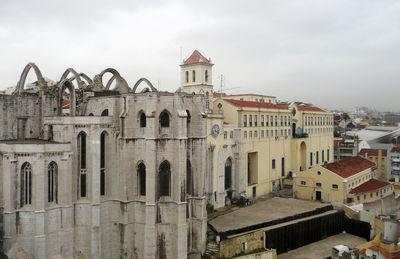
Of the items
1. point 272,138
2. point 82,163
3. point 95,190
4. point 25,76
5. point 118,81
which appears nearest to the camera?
point 95,190

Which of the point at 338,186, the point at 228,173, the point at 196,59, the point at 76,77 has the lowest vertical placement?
the point at 338,186

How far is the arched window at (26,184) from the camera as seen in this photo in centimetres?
2752

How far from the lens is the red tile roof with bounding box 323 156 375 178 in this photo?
51.3 m

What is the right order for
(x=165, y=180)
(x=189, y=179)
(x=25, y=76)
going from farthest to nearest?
(x=25, y=76), (x=189, y=179), (x=165, y=180)

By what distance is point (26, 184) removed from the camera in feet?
90.5

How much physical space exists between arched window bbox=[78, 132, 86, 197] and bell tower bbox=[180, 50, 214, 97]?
3024 centimetres

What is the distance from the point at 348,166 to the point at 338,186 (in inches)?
296

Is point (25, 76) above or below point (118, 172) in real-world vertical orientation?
above

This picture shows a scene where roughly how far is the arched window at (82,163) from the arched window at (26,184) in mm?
3707

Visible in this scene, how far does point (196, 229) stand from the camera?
1287 inches

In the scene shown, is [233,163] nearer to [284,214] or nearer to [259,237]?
[284,214]

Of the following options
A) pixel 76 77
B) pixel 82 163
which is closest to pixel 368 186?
pixel 82 163

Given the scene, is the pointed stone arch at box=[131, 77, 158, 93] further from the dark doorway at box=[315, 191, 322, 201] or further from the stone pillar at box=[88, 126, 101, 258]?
the dark doorway at box=[315, 191, 322, 201]

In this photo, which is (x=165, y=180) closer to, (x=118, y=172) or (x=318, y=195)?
(x=118, y=172)
